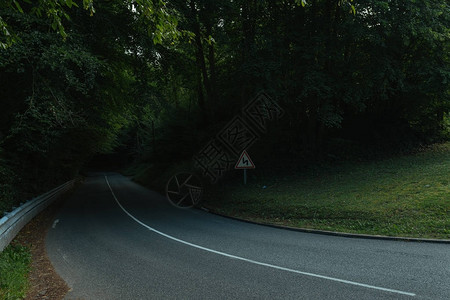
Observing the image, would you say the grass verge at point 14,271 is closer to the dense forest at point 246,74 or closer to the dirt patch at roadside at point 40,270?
the dirt patch at roadside at point 40,270

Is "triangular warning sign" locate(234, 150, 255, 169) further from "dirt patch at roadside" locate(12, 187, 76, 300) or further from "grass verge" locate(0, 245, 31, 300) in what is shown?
"grass verge" locate(0, 245, 31, 300)

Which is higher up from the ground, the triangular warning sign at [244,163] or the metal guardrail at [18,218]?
the triangular warning sign at [244,163]

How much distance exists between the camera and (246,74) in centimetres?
1576

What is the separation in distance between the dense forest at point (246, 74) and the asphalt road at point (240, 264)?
540cm

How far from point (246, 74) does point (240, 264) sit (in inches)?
451

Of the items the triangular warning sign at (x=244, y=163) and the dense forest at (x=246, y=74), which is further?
the triangular warning sign at (x=244, y=163)

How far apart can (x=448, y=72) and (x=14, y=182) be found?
21.4 meters

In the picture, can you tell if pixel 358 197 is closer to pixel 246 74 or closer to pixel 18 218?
pixel 246 74

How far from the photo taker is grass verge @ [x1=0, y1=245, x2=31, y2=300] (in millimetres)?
5090

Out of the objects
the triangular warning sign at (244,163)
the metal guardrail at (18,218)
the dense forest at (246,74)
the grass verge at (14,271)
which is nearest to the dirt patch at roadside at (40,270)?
the grass verge at (14,271)

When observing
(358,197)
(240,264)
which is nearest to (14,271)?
(240,264)

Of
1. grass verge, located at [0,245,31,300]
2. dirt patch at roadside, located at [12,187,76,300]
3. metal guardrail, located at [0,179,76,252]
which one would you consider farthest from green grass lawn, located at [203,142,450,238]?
metal guardrail, located at [0,179,76,252]

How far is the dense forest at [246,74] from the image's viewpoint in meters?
11.2

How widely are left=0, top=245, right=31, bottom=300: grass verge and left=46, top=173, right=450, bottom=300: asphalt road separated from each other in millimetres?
639
